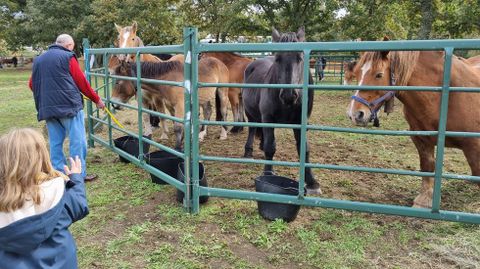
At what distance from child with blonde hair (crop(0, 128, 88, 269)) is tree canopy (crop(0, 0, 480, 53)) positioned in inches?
503

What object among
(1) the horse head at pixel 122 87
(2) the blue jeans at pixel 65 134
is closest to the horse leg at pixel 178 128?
(1) the horse head at pixel 122 87

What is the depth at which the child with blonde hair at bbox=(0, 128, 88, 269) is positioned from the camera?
1.88 metres

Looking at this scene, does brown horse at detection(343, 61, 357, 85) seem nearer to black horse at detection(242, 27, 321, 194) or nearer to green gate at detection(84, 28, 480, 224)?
black horse at detection(242, 27, 321, 194)

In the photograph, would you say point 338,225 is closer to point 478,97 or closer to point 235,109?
point 478,97

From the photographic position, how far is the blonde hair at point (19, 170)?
6.21 ft

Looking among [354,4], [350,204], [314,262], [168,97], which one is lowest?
[314,262]

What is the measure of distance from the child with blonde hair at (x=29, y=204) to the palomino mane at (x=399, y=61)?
2.79m

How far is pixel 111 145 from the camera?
6191 mm

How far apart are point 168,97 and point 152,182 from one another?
5.16 ft

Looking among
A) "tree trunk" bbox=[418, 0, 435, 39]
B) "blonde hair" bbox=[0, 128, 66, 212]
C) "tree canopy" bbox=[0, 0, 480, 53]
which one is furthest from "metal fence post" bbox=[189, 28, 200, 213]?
"tree trunk" bbox=[418, 0, 435, 39]

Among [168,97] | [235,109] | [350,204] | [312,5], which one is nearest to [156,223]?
[350,204]

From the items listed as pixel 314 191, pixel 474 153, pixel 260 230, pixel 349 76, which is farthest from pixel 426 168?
pixel 349 76

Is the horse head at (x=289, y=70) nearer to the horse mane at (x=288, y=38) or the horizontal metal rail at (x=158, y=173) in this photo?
the horse mane at (x=288, y=38)

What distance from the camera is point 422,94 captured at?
363cm
